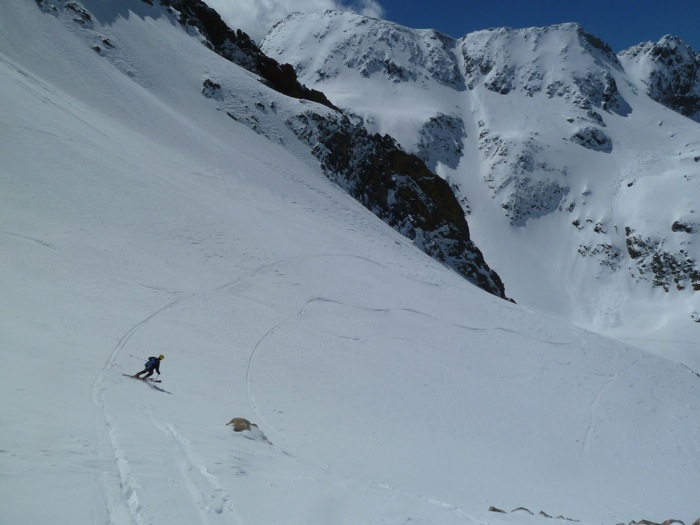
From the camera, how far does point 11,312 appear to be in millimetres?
12609

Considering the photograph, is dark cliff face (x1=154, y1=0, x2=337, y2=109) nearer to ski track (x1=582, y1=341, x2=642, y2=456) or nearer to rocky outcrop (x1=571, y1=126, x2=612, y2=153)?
ski track (x1=582, y1=341, x2=642, y2=456)

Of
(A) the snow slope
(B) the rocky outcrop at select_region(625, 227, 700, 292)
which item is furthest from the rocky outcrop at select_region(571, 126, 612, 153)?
(A) the snow slope

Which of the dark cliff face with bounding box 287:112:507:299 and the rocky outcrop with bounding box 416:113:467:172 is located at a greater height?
the rocky outcrop with bounding box 416:113:467:172

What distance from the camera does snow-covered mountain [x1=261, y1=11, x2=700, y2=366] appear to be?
93125mm

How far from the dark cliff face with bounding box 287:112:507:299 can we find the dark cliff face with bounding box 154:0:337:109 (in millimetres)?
10527

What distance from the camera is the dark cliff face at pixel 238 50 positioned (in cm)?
6259

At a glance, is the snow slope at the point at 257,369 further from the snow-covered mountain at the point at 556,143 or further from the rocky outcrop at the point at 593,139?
the rocky outcrop at the point at 593,139

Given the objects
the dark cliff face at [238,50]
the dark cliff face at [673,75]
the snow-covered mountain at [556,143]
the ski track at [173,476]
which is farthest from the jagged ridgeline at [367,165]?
the dark cliff face at [673,75]

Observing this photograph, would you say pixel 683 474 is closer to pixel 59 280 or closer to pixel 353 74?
pixel 59 280

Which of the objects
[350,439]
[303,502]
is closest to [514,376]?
[350,439]

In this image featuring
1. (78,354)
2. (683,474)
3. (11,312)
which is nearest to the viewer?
(78,354)

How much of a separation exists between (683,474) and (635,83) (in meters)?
180

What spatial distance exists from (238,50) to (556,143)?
8765cm

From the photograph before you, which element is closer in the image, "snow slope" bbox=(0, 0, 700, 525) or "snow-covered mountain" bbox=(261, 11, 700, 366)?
"snow slope" bbox=(0, 0, 700, 525)
